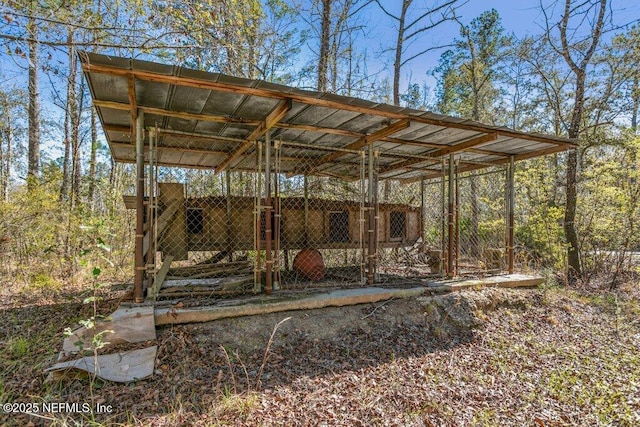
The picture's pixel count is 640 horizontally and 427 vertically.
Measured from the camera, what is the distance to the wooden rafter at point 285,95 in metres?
3.04

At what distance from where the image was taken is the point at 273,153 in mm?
6152

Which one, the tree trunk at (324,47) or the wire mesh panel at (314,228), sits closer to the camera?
the wire mesh panel at (314,228)

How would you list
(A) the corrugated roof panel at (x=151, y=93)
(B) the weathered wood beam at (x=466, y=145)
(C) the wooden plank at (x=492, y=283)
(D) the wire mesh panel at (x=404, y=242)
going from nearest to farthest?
1. (A) the corrugated roof panel at (x=151, y=93)
2. (B) the weathered wood beam at (x=466, y=145)
3. (C) the wooden plank at (x=492, y=283)
4. (D) the wire mesh panel at (x=404, y=242)

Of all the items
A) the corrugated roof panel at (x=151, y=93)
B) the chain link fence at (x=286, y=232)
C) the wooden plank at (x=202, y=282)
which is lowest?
the wooden plank at (x=202, y=282)

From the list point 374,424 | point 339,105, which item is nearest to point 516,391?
point 374,424

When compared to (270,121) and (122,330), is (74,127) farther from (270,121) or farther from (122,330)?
(122,330)

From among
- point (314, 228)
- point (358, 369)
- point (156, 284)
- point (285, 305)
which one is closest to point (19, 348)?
point (156, 284)

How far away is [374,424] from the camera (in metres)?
2.68

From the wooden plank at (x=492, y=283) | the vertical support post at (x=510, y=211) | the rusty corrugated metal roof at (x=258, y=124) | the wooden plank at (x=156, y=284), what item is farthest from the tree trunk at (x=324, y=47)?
the wooden plank at (x=156, y=284)

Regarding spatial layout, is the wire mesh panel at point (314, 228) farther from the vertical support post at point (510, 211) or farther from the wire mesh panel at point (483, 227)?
the vertical support post at point (510, 211)

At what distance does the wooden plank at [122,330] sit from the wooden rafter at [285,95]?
2.35 m

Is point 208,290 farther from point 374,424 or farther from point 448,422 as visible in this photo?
point 448,422

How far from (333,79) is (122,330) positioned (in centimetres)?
1067

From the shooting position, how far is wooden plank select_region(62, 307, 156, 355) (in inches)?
129
